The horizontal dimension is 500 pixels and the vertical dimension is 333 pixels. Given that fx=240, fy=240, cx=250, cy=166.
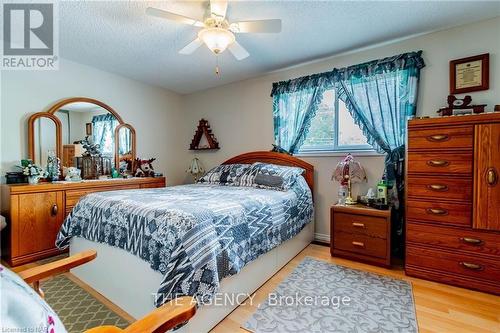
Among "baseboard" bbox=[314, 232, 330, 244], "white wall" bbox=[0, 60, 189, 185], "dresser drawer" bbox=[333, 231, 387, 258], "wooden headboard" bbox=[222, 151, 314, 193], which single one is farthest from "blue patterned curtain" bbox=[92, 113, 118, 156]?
"dresser drawer" bbox=[333, 231, 387, 258]

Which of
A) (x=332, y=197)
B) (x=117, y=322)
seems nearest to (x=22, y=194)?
(x=117, y=322)

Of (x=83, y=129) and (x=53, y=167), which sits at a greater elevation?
(x=83, y=129)

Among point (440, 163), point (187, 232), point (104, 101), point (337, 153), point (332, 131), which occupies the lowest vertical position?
point (187, 232)

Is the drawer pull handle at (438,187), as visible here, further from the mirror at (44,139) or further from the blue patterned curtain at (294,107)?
the mirror at (44,139)

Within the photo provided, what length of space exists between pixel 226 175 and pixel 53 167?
6.85ft

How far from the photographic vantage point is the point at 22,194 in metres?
2.45

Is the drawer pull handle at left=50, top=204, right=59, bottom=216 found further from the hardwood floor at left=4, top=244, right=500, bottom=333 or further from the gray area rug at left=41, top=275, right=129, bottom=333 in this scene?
the hardwood floor at left=4, top=244, right=500, bottom=333

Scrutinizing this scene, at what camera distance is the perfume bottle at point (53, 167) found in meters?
2.86

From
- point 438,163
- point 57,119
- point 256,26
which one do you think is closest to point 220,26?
point 256,26

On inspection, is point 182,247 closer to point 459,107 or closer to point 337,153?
point 337,153

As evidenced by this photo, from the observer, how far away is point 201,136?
172 inches

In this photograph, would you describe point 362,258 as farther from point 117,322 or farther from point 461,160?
point 117,322

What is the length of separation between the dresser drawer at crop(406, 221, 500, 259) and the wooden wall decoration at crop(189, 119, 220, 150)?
301cm

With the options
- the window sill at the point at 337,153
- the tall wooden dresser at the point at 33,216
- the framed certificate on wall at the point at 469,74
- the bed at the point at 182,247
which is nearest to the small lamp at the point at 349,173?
the window sill at the point at 337,153
